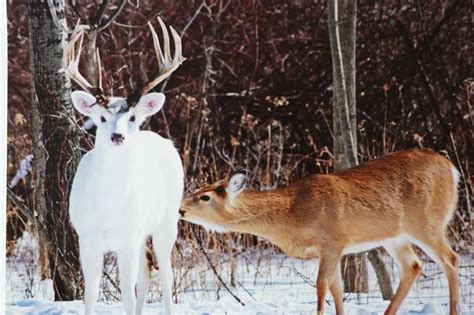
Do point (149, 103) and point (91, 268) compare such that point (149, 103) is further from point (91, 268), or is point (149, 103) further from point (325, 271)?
point (325, 271)

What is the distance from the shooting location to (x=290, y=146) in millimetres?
5508

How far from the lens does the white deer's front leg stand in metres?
4.90

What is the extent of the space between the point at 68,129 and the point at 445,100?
1.93m

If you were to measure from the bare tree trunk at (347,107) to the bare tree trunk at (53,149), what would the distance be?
1365mm

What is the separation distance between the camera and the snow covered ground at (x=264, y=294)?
5.23 metres

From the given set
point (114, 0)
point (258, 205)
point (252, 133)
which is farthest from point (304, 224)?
point (114, 0)

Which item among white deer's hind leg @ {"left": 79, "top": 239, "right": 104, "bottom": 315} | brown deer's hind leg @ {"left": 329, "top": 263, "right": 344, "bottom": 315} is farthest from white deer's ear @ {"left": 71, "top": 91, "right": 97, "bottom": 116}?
brown deer's hind leg @ {"left": 329, "top": 263, "right": 344, "bottom": 315}

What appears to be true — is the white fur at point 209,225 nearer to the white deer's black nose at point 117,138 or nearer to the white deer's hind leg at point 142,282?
the white deer's hind leg at point 142,282

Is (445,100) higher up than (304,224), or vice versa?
(445,100)

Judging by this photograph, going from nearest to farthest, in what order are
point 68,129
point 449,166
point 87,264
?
point 87,264
point 449,166
point 68,129

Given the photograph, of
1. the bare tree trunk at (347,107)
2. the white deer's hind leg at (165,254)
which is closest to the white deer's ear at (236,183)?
the white deer's hind leg at (165,254)

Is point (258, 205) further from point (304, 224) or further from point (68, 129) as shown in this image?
point (68, 129)

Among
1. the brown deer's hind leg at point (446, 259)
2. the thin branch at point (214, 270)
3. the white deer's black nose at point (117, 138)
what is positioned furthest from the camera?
the thin branch at point (214, 270)

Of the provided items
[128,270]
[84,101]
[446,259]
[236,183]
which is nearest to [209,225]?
[236,183]
